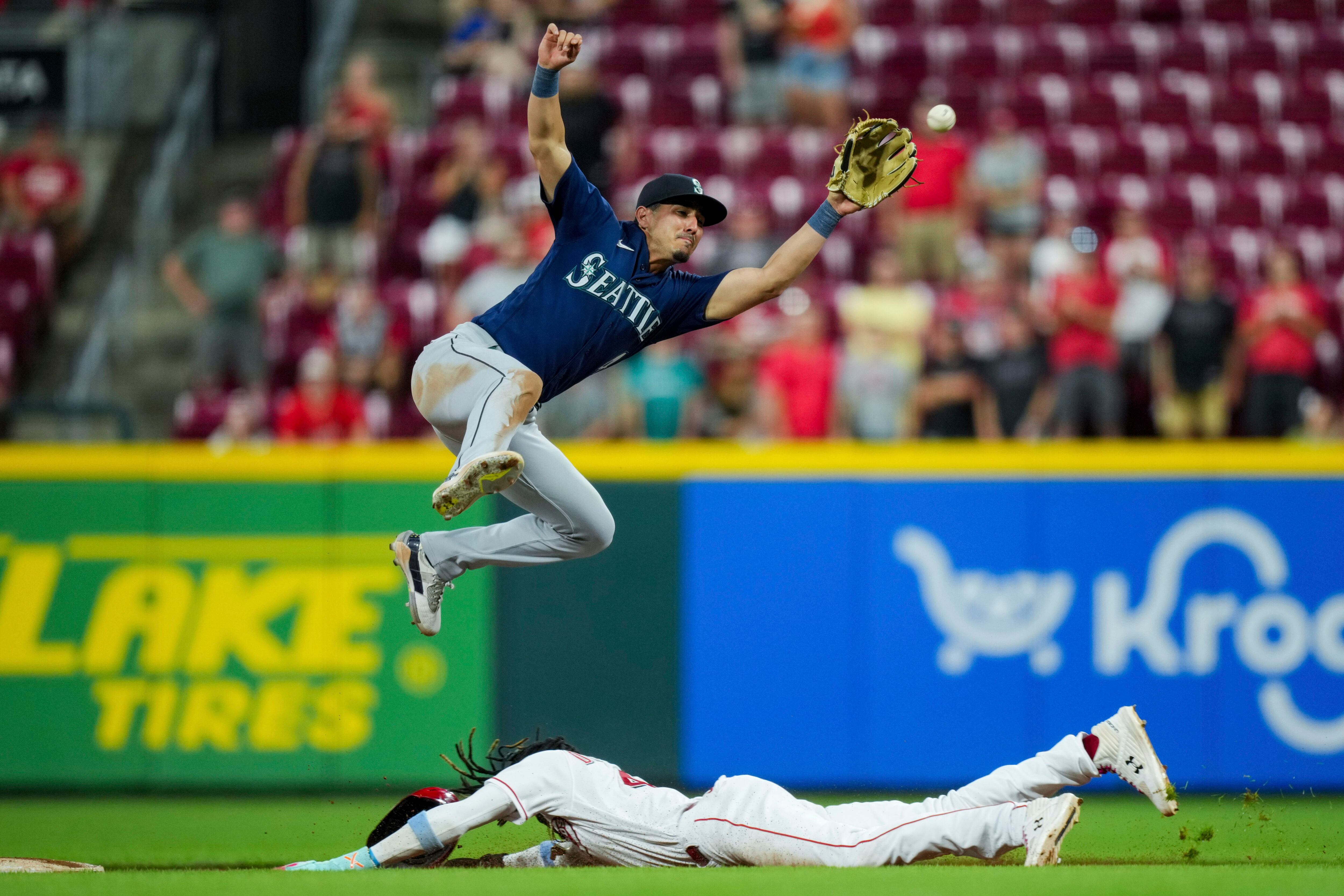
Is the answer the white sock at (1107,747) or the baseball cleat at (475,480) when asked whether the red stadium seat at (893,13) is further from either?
the baseball cleat at (475,480)

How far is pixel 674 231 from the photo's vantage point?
20.4 feet

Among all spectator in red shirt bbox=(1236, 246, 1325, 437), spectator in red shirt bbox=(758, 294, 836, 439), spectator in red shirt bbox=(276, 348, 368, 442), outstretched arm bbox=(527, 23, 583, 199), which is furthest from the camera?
spectator in red shirt bbox=(1236, 246, 1325, 437)

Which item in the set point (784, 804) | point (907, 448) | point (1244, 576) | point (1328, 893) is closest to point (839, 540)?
point (907, 448)

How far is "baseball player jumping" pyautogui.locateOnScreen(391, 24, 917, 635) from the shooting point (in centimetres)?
607

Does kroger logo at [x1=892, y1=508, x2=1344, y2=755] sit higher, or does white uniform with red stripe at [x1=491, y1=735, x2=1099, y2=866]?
kroger logo at [x1=892, y1=508, x2=1344, y2=755]

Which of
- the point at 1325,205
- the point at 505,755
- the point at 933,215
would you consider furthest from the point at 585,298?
the point at 1325,205

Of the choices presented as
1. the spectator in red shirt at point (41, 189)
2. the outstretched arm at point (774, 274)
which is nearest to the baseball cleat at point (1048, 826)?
the outstretched arm at point (774, 274)

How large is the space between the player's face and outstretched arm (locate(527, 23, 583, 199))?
426mm

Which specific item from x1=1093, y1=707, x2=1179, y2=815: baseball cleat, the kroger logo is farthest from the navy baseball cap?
the kroger logo

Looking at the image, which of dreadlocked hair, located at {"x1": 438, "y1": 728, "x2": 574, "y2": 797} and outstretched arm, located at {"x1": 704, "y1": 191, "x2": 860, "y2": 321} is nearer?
dreadlocked hair, located at {"x1": 438, "y1": 728, "x2": 574, "y2": 797}

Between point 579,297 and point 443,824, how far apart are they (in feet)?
6.67

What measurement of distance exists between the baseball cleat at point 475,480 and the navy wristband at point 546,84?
137 centimetres

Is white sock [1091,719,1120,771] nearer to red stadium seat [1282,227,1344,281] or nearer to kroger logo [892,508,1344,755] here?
kroger logo [892,508,1344,755]

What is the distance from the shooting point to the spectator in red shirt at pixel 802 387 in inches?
393
